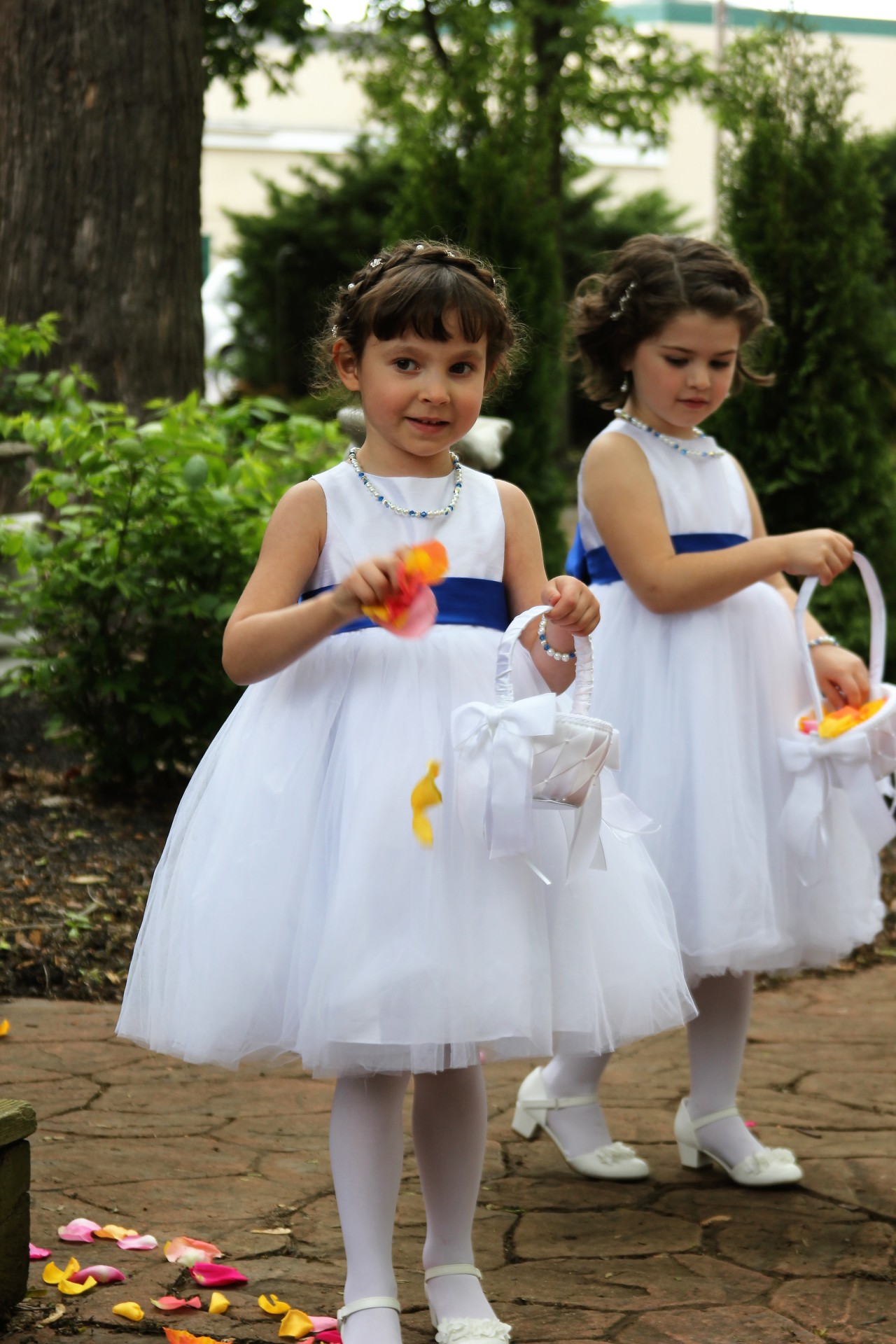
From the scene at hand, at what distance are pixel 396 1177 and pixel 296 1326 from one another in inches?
10.6

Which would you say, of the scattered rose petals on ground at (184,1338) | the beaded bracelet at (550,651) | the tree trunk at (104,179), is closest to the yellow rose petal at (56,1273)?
the scattered rose petals on ground at (184,1338)

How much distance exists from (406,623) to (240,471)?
118 inches

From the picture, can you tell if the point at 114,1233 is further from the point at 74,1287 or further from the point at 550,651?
the point at 550,651

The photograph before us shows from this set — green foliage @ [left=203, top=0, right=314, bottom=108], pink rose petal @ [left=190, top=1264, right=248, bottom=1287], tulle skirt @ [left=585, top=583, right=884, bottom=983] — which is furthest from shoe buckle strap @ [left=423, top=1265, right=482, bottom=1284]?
green foliage @ [left=203, top=0, right=314, bottom=108]

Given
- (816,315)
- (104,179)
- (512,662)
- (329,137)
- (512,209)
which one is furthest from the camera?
(329,137)

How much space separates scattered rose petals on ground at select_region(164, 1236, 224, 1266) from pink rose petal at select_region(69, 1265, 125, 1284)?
0.10m

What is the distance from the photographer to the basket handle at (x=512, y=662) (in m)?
2.06

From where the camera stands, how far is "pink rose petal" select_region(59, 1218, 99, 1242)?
2414 mm

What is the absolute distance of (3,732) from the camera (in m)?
6.00

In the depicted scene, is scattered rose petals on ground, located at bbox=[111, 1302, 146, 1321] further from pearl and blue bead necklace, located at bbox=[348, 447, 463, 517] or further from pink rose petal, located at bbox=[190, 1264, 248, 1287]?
pearl and blue bead necklace, located at bbox=[348, 447, 463, 517]

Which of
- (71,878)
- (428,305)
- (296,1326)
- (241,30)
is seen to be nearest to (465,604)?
(428,305)

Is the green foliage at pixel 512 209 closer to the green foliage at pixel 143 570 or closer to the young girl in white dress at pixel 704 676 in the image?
the green foliage at pixel 143 570

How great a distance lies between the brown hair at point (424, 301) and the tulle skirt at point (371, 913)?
452 mm

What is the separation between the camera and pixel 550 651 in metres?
2.20
